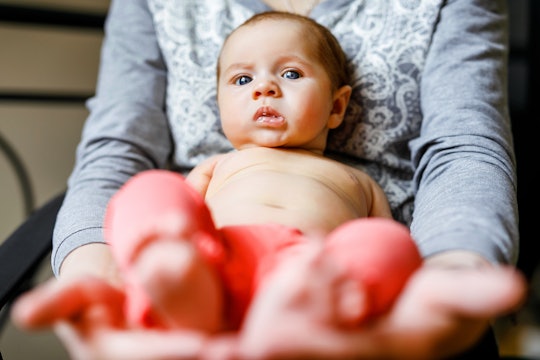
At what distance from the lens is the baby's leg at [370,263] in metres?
0.53

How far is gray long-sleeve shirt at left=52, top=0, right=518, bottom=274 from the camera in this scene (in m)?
0.92

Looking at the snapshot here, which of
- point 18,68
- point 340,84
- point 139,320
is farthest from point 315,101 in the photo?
point 18,68

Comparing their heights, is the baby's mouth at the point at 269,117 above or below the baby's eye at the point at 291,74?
below

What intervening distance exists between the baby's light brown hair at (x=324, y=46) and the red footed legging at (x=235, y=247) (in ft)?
1.39

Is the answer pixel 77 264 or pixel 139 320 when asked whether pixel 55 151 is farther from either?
pixel 139 320

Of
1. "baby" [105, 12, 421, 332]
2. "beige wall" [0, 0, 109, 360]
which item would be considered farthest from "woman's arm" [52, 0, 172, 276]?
"beige wall" [0, 0, 109, 360]

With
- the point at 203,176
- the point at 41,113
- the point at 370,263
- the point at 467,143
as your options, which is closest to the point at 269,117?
the point at 203,176

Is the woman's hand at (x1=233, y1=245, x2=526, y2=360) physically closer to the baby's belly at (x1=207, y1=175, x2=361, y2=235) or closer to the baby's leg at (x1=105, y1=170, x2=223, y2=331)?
the baby's leg at (x1=105, y1=170, x2=223, y2=331)

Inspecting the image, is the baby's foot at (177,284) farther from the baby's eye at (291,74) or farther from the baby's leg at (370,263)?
the baby's eye at (291,74)

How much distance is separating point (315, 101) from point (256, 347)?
0.53 metres

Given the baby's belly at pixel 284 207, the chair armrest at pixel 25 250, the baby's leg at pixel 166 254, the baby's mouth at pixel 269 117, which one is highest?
the baby's leg at pixel 166 254

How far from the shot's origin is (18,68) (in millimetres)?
1811

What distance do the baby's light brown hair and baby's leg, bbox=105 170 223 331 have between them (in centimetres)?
45

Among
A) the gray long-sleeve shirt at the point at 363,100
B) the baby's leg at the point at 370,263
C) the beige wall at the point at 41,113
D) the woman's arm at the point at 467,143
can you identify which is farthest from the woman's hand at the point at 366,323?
the beige wall at the point at 41,113
